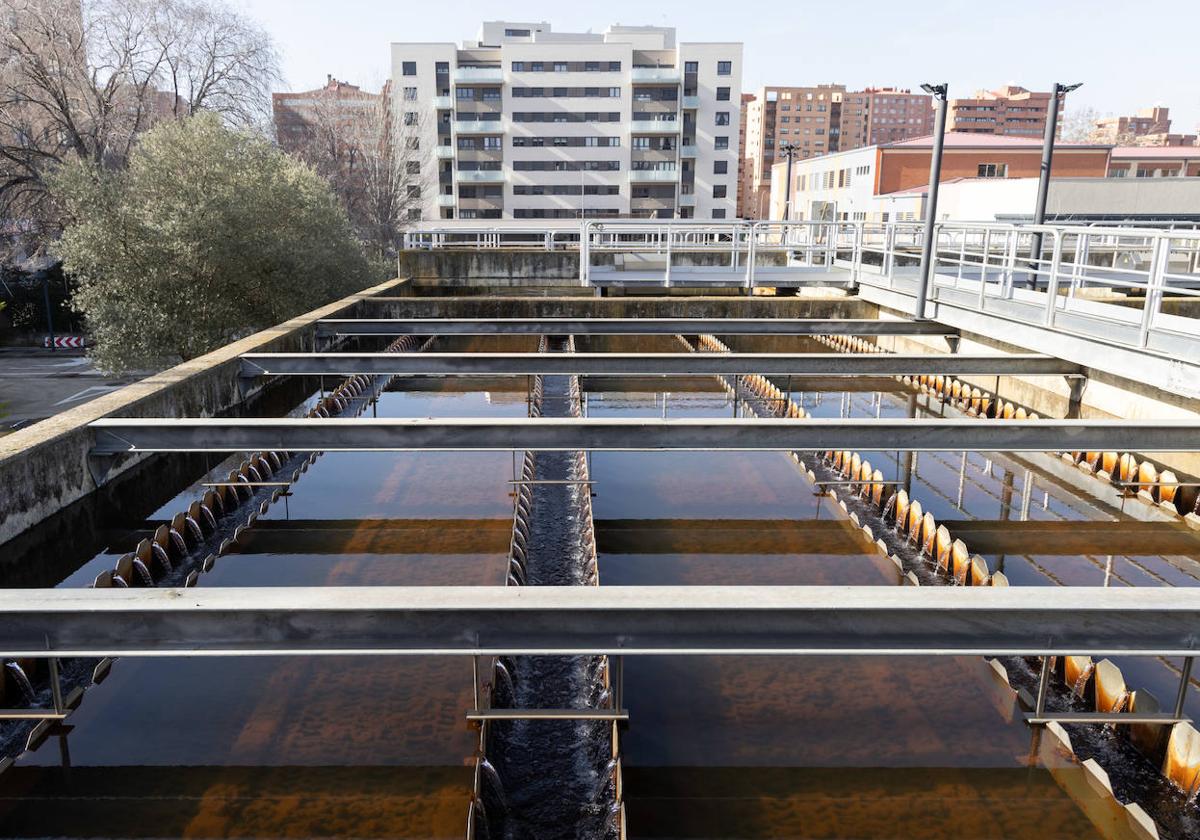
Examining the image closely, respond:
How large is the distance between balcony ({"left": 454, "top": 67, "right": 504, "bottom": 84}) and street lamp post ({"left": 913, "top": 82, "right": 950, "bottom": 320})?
193ft

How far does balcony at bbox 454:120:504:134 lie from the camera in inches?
2682

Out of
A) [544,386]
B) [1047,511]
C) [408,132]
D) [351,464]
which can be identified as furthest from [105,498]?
[408,132]

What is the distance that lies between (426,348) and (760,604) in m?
16.7

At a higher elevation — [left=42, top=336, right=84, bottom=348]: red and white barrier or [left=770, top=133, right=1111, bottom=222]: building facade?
[left=770, top=133, right=1111, bottom=222]: building facade

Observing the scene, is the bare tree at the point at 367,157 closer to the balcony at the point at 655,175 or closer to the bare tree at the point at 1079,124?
the balcony at the point at 655,175

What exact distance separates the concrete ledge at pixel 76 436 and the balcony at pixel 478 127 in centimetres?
6064

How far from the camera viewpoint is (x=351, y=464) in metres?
10.5

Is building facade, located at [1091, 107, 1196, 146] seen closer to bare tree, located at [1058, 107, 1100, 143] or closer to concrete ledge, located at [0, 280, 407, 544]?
bare tree, located at [1058, 107, 1100, 143]

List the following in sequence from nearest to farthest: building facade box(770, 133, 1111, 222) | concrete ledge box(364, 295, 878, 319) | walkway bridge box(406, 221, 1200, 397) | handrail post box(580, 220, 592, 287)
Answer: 1. walkway bridge box(406, 221, 1200, 397)
2. concrete ledge box(364, 295, 878, 319)
3. handrail post box(580, 220, 592, 287)
4. building facade box(770, 133, 1111, 222)

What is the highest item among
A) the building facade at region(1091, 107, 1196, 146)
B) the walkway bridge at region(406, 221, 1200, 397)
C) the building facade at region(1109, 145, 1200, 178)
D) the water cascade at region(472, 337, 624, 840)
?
the building facade at region(1091, 107, 1196, 146)

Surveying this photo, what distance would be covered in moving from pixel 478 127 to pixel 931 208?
59792 millimetres

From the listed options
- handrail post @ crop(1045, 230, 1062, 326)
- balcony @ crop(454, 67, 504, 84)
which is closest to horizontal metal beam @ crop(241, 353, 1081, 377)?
handrail post @ crop(1045, 230, 1062, 326)

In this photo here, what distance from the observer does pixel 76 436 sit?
7754mm

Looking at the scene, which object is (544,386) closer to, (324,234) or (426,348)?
(426,348)
